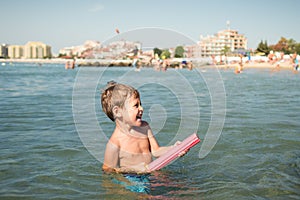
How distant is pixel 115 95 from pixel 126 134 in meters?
0.45

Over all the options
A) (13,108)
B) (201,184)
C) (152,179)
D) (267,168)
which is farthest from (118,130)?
(13,108)

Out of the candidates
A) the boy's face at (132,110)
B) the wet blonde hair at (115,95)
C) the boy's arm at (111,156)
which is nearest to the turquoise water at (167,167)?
the boy's arm at (111,156)

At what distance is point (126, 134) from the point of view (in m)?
3.51

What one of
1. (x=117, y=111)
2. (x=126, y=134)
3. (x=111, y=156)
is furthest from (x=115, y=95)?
(x=111, y=156)

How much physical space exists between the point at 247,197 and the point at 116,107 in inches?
60.4

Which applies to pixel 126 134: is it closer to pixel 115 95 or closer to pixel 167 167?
pixel 115 95

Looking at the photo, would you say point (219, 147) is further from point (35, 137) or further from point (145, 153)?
point (35, 137)

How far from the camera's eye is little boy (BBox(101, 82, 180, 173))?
332 cm

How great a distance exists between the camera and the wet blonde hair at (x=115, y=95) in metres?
3.30

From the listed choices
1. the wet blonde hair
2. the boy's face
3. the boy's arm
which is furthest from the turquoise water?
the wet blonde hair

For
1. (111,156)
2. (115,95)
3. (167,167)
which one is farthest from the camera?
(167,167)

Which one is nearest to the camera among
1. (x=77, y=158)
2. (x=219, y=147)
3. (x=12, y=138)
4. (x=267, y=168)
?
(x=267, y=168)

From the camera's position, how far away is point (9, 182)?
375 centimetres

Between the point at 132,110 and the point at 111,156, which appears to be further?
the point at 111,156
